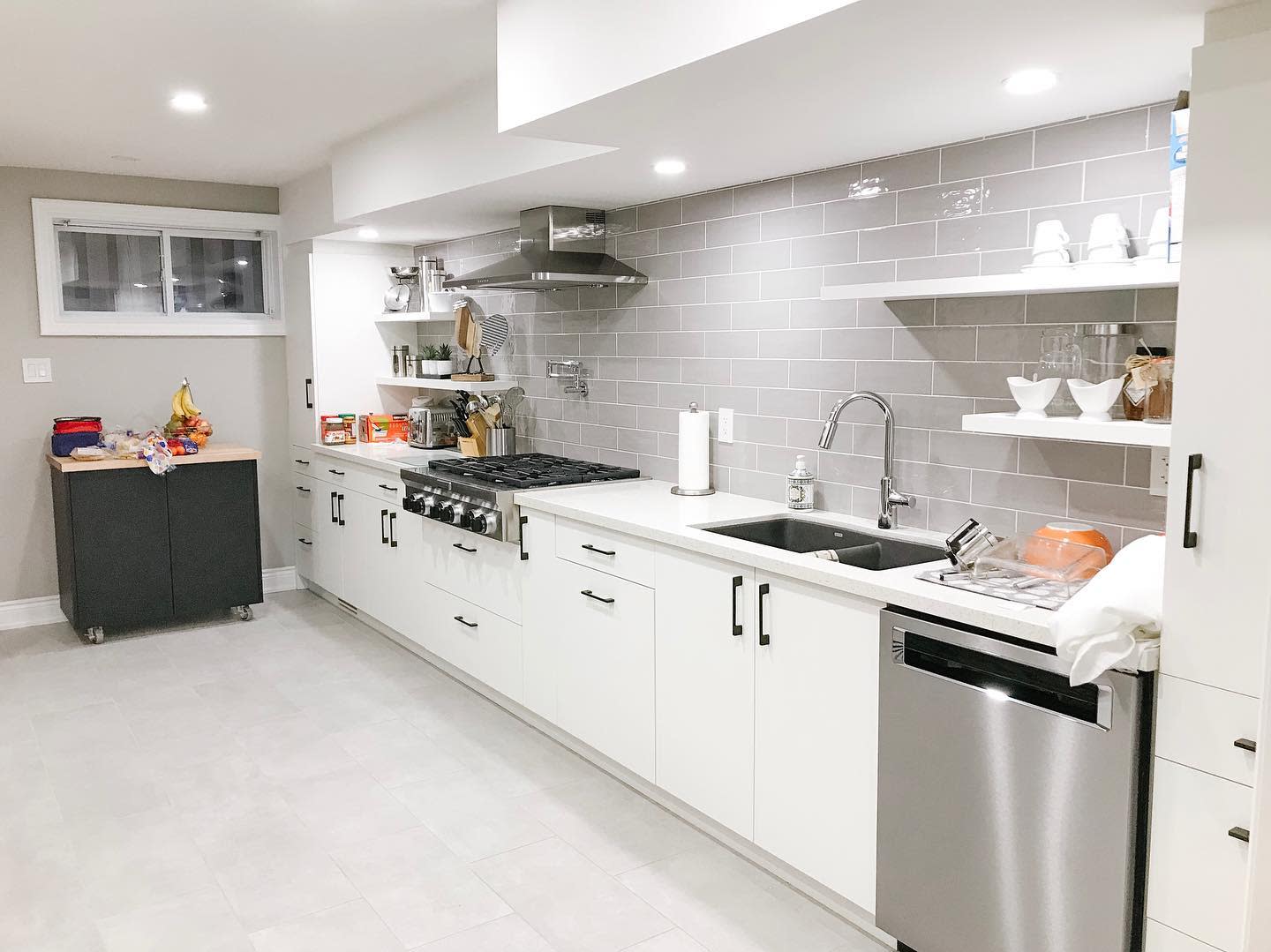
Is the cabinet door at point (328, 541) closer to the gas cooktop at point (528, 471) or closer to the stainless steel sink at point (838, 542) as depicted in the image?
the gas cooktop at point (528, 471)

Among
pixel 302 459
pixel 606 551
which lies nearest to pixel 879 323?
pixel 606 551

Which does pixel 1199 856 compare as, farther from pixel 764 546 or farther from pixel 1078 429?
pixel 764 546

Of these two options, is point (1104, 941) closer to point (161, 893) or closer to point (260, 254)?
point (161, 893)

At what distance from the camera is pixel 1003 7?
1.68 m

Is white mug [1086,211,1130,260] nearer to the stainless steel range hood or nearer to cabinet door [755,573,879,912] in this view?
cabinet door [755,573,879,912]

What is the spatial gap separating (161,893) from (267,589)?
3.55 metres

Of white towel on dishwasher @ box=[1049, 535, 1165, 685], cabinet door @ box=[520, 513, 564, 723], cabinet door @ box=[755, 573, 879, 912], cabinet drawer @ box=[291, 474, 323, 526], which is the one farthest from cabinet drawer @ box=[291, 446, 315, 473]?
white towel on dishwasher @ box=[1049, 535, 1165, 685]

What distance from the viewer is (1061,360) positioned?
7.73 ft

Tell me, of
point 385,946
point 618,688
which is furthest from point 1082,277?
point 385,946

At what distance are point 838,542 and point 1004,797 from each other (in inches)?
42.5

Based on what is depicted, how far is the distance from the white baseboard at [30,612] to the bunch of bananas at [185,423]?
1137mm

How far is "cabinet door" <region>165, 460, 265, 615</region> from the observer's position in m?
5.15

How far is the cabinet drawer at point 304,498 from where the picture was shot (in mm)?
5696

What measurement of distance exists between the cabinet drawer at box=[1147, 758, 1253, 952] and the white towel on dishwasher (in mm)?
219
